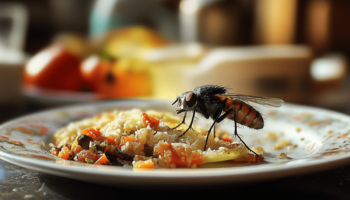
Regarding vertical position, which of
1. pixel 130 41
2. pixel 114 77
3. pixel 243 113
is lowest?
pixel 243 113

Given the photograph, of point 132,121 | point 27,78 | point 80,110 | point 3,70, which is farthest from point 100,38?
point 132,121

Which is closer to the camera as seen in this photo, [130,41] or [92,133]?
[92,133]

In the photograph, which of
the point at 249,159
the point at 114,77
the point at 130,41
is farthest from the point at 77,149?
the point at 130,41

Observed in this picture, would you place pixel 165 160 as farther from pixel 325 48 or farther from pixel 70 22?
pixel 325 48

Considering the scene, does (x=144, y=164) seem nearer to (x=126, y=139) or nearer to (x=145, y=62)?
(x=126, y=139)

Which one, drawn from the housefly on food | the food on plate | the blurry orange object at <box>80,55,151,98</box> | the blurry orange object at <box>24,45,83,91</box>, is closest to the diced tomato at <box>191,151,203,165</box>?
the food on plate

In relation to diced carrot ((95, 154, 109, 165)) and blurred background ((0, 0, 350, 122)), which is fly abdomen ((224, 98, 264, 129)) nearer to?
diced carrot ((95, 154, 109, 165))

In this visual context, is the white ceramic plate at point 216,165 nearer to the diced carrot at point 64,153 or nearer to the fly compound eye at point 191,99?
the diced carrot at point 64,153
